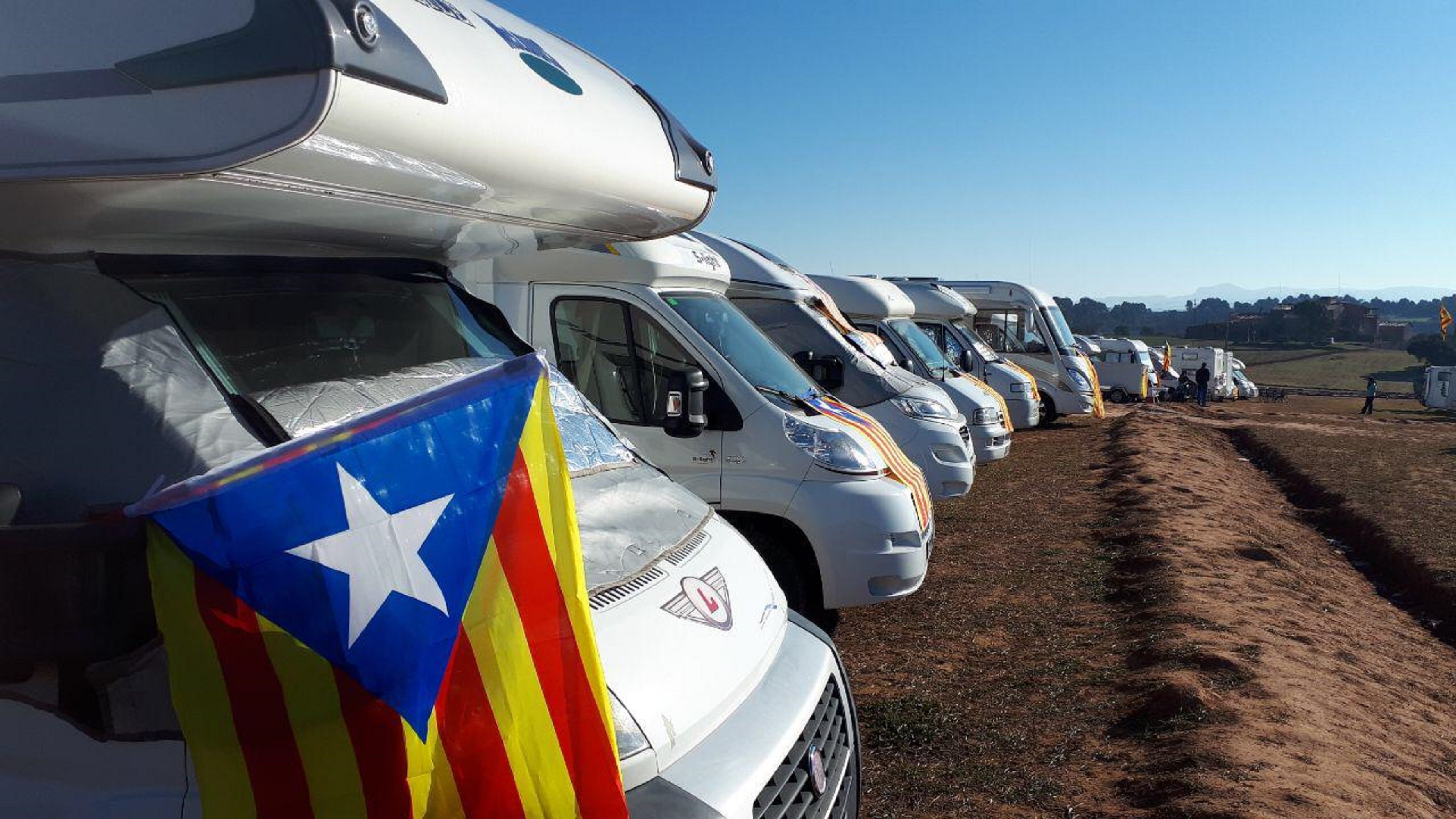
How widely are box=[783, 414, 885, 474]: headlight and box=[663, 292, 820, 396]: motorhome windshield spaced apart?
0.40 meters

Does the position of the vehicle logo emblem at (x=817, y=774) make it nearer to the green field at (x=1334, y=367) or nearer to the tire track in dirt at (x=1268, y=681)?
the tire track in dirt at (x=1268, y=681)

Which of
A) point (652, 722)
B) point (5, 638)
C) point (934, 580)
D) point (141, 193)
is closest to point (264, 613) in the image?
point (5, 638)

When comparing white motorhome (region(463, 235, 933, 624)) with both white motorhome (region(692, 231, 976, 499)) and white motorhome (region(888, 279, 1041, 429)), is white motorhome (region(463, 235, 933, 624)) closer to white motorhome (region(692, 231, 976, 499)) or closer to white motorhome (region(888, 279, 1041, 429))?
white motorhome (region(692, 231, 976, 499))

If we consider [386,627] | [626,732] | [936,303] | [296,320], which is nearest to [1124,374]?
[936,303]

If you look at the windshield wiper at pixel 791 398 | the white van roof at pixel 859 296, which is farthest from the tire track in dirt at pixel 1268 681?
the white van roof at pixel 859 296

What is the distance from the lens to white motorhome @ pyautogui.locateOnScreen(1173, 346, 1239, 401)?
43.8m

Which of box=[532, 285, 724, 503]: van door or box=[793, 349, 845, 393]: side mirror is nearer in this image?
box=[532, 285, 724, 503]: van door

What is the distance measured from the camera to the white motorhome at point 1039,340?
21.3 metres

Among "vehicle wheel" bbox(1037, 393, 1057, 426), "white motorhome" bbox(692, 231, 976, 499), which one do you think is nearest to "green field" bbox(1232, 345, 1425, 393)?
"vehicle wheel" bbox(1037, 393, 1057, 426)

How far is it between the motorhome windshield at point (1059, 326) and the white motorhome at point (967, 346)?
3.06 meters

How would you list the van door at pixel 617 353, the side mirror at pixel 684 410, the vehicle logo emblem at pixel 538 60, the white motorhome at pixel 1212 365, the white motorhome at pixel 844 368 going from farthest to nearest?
the white motorhome at pixel 1212 365 → the white motorhome at pixel 844 368 → the van door at pixel 617 353 → the side mirror at pixel 684 410 → the vehicle logo emblem at pixel 538 60

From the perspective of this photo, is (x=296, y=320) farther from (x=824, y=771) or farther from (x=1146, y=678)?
(x=1146, y=678)

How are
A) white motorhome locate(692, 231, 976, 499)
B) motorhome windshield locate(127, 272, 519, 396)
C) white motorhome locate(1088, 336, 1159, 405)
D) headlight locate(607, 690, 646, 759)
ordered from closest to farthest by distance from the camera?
headlight locate(607, 690, 646, 759) → motorhome windshield locate(127, 272, 519, 396) → white motorhome locate(692, 231, 976, 499) → white motorhome locate(1088, 336, 1159, 405)

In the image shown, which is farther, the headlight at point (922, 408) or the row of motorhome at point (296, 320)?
the headlight at point (922, 408)
